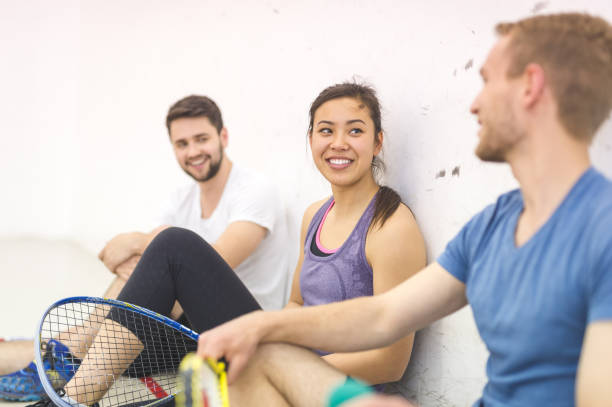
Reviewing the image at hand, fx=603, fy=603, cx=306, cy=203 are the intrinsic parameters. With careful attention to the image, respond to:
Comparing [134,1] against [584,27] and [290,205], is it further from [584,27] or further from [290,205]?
[584,27]

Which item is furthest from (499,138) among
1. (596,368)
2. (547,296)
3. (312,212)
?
(312,212)

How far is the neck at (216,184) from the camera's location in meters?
2.35

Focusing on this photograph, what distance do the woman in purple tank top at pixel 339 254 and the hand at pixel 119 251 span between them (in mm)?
680

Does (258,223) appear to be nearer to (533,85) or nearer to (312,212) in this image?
(312,212)

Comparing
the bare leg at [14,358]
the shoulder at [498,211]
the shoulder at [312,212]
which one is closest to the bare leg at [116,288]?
the bare leg at [14,358]

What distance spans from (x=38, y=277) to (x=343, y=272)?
2858mm

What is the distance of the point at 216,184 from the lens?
2355mm

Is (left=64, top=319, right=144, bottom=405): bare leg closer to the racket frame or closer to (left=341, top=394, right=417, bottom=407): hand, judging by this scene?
the racket frame

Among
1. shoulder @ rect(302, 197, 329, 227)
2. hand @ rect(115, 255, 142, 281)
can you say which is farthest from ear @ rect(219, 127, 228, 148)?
shoulder @ rect(302, 197, 329, 227)

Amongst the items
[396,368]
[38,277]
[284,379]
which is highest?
[284,379]

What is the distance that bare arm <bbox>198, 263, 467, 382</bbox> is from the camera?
3.38 ft

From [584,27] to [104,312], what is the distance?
1132mm

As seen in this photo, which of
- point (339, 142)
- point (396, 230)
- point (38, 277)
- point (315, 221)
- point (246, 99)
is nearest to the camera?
point (396, 230)

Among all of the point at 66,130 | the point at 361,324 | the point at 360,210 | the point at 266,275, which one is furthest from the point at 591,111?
the point at 66,130
